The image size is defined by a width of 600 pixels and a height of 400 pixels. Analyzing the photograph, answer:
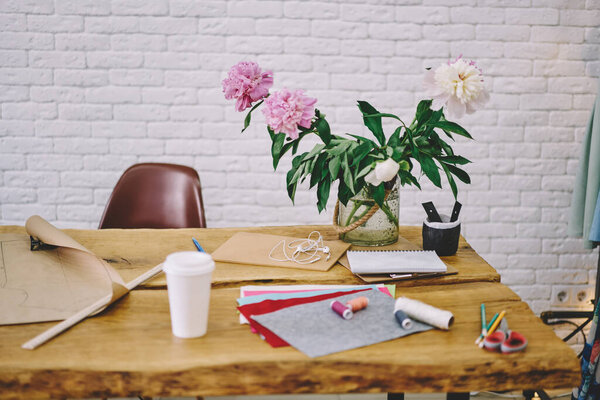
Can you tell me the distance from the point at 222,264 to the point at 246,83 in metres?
0.43

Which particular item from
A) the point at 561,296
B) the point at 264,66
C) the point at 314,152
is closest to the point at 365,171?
the point at 314,152

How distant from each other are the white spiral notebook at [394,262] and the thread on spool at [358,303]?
17 centimetres

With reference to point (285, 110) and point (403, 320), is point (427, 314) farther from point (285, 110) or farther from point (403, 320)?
point (285, 110)

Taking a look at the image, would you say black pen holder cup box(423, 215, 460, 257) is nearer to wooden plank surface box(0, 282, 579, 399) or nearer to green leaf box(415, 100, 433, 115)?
green leaf box(415, 100, 433, 115)

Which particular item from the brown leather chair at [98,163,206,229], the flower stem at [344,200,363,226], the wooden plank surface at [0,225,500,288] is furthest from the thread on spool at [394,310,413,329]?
the brown leather chair at [98,163,206,229]

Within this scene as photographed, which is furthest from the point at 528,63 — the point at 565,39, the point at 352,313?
the point at 352,313

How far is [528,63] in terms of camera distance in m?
2.50

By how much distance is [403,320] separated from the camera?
3.05ft

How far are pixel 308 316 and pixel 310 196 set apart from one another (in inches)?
62.6

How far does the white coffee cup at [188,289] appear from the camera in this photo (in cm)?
86

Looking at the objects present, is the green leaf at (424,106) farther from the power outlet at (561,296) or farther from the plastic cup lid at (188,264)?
the power outlet at (561,296)

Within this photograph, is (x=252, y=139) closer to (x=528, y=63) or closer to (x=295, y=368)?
(x=528, y=63)

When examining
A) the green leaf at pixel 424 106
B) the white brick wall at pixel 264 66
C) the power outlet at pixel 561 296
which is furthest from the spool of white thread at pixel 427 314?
the power outlet at pixel 561 296

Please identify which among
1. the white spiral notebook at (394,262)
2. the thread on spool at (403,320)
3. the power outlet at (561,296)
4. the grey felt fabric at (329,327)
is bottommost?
the power outlet at (561,296)
